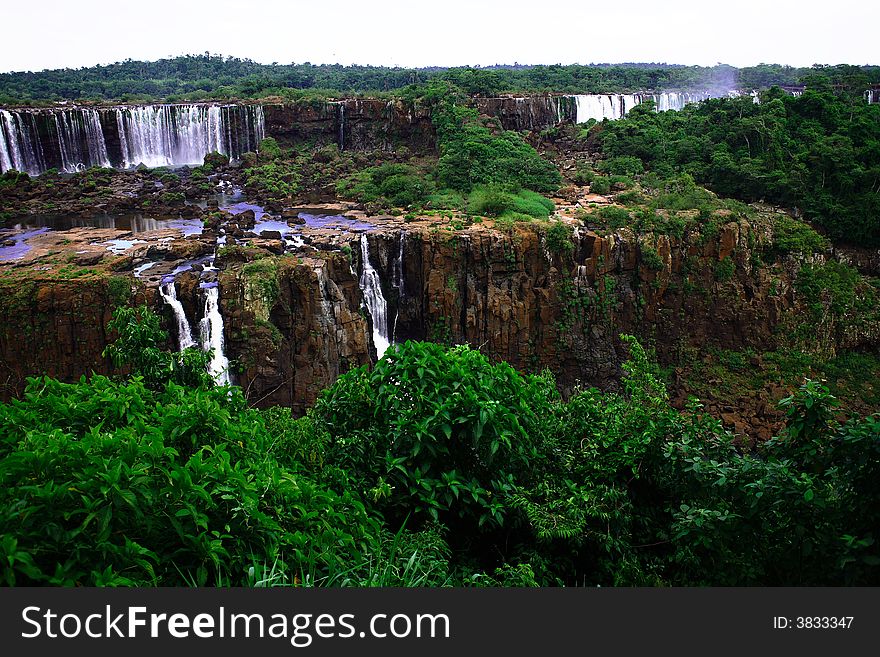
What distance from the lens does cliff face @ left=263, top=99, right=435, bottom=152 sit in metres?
39.3

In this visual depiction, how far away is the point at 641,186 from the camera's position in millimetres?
32031

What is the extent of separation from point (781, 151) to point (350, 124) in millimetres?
24342

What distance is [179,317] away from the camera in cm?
1845

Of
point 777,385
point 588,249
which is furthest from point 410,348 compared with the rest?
point 777,385

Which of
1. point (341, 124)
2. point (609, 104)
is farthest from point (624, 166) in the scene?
point (341, 124)

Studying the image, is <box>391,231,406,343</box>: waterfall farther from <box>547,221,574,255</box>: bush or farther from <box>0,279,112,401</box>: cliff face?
<box>0,279,112,401</box>: cliff face

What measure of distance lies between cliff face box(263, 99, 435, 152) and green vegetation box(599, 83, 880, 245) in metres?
11.5

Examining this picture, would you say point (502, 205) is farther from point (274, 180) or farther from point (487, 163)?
point (274, 180)

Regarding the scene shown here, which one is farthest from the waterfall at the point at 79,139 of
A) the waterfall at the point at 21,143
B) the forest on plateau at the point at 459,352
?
the forest on plateau at the point at 459,352

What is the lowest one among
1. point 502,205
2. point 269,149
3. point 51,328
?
point 51,328

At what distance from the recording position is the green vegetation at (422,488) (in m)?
3.99

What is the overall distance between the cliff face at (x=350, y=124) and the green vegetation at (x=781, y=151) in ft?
37.6

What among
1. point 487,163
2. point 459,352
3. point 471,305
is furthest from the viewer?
point 487,163

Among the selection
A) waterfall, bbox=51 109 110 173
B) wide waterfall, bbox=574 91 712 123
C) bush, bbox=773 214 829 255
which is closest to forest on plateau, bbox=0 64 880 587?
bush, bbox=773 214 829 255
